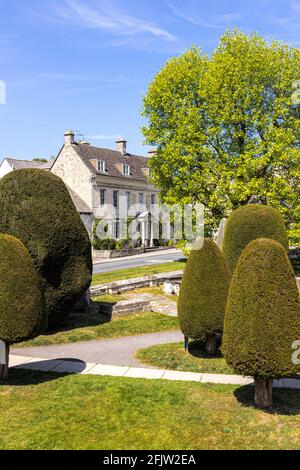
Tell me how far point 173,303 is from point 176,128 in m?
14.9

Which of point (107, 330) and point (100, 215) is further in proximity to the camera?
point (100, 215)

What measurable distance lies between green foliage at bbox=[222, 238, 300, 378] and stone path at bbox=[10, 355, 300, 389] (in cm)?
264

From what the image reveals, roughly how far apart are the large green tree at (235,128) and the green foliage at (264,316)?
17.2m

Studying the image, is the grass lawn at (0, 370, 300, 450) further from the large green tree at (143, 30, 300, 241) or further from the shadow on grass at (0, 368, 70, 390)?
the large green tree at (143, 30, 300, 241)

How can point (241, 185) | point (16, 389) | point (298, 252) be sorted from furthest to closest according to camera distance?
point (298, 252) → point (241, 185) → point (16, 389)

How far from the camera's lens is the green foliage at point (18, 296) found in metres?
10.6

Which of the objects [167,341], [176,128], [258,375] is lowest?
[167,341]

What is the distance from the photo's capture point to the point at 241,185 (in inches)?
1051

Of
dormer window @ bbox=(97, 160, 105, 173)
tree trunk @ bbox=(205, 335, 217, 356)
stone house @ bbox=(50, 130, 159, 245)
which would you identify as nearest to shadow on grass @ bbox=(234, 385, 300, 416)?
tree trunk @ bbox=(205, 335, 217, 356)

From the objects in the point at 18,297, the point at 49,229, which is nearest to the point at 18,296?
the point at 18,297

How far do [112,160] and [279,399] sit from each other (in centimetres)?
4710

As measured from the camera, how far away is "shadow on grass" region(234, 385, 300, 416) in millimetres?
9383
